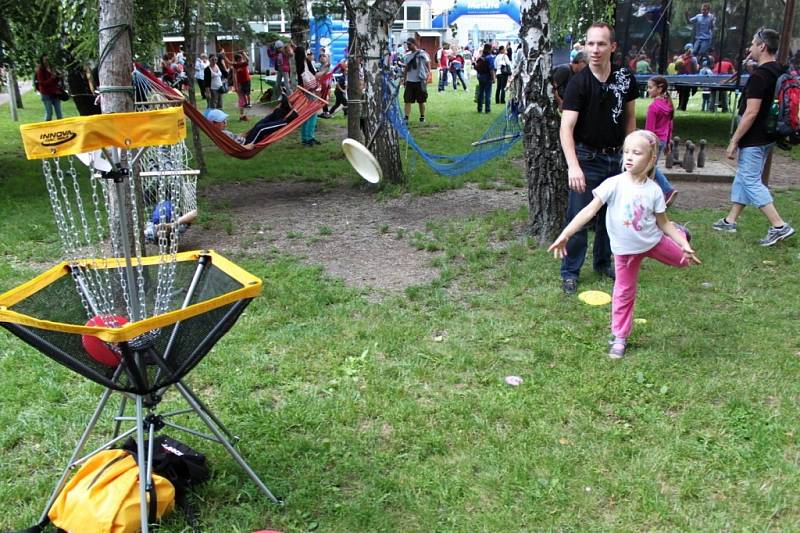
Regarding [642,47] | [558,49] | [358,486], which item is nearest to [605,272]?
[358,486]

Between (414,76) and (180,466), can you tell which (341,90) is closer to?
(414,76)

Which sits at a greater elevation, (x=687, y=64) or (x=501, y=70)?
(x=687, y=64)

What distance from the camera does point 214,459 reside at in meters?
3.07

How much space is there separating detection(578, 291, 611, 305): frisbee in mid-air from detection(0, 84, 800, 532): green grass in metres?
0.11

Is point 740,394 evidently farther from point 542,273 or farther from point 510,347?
point 542,273

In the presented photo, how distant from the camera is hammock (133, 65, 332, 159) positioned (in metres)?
7.24

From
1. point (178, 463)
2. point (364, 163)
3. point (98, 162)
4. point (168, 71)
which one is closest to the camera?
point (98, 162)

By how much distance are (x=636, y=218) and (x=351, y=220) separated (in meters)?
4.10

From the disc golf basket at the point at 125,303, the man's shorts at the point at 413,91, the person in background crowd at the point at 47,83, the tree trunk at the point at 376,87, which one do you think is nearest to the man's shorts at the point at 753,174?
the tree trunk at the point at 376,87

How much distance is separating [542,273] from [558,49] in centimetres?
1628

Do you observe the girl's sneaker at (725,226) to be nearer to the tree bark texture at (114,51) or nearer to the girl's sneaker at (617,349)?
the girl's sneaker at (617,349)

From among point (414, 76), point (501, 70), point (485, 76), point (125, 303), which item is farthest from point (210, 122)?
point (501, 70)

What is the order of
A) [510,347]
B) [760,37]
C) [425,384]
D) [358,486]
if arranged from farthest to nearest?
[760,37]
[510,347]
[425,384]
[358,486]

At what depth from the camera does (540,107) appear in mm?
5789
